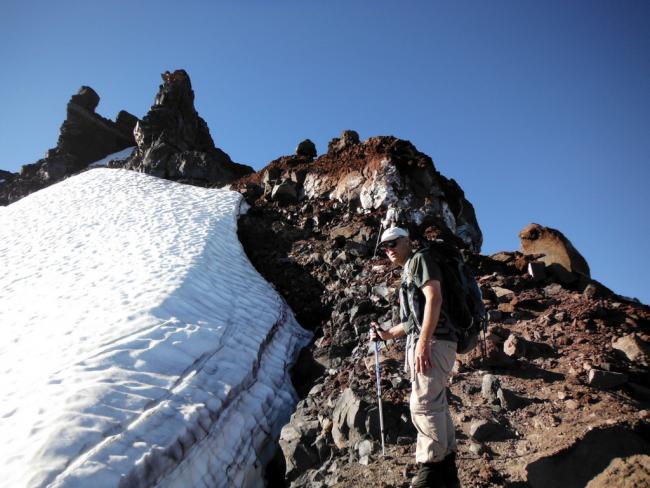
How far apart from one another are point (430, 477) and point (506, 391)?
79.1 inches

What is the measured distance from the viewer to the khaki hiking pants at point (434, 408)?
3799mm

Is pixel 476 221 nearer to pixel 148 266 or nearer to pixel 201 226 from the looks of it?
pixel 201 226

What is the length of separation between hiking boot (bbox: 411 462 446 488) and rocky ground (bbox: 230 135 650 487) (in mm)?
504

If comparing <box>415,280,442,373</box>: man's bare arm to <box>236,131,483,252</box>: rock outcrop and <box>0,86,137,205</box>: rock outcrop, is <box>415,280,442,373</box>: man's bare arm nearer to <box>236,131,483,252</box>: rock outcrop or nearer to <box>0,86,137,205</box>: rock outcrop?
<box>236,131,483,252</box>: rock outcrop

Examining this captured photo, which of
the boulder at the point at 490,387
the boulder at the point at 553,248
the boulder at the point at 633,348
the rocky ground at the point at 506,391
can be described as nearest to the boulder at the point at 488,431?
the rocky ground at the point at 506,391

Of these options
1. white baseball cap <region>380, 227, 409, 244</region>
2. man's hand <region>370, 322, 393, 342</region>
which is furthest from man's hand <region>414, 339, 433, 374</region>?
white baseball cap <region>380, 227, 409, 244</region>

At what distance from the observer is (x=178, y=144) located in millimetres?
32344

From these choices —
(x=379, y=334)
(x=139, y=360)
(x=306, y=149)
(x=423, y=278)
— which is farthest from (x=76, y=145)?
(x=423, y=278)

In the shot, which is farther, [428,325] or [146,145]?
[146,145]

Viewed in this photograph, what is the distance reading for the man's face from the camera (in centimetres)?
457

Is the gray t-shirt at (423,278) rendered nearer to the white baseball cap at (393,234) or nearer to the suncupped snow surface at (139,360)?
the white baseball cap at (393,234)

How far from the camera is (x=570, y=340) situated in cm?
621

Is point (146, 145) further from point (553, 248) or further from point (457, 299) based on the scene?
point (457, 299)

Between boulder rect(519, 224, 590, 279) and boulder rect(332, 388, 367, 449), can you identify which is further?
boulder rect(519, 224, 590, 279)
